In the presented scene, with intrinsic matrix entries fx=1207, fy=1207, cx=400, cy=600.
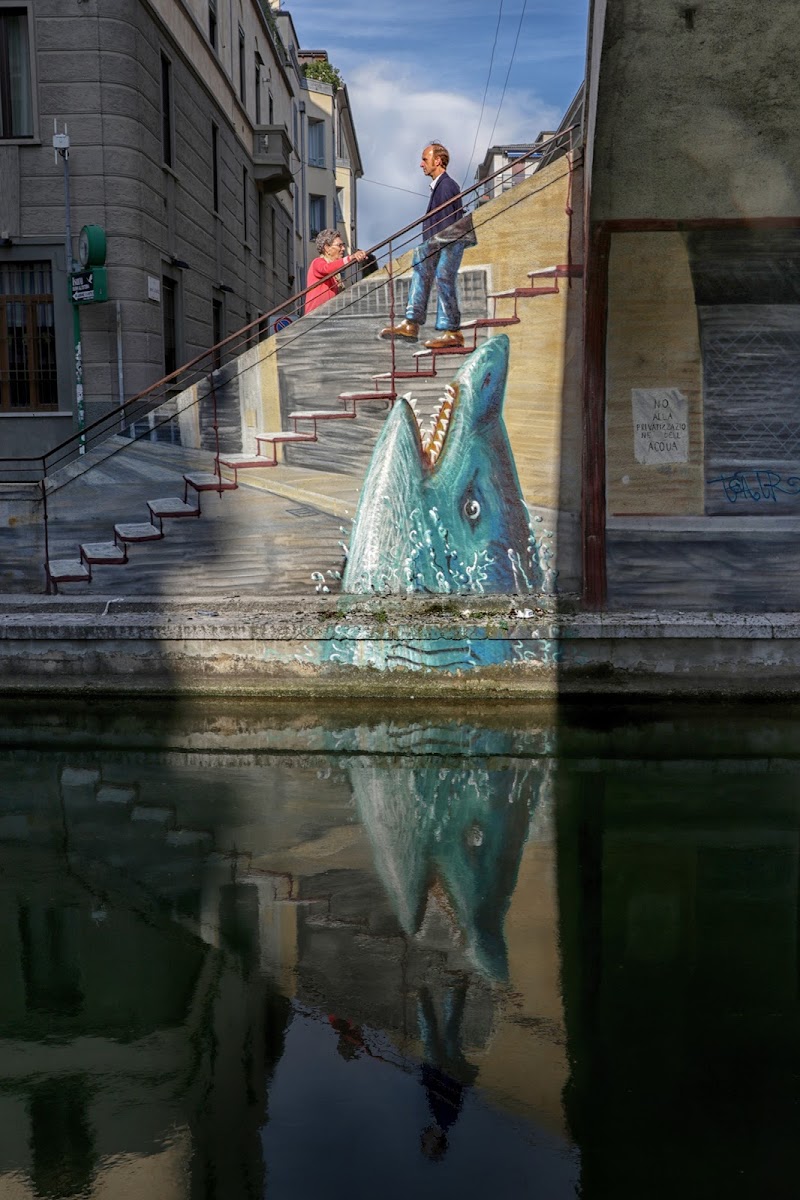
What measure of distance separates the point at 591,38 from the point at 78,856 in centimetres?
677

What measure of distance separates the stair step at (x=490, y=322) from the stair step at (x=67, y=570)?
4.33m

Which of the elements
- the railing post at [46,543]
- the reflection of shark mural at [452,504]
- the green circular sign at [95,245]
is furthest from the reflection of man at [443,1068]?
the green circular sign at [95,245]

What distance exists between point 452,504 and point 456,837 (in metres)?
4.27

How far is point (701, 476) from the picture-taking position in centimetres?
1141

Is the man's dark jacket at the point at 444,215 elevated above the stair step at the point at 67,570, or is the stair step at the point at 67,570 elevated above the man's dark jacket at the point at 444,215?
the man's dark jacket at the point at 444,215

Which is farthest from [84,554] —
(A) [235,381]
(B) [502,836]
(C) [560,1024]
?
(C) [560,1024]

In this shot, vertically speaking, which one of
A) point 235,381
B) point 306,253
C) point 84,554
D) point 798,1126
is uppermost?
point 306,253

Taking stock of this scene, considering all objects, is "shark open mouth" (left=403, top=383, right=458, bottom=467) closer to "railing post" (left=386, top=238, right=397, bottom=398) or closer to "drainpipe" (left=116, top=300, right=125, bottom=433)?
"railing post" (left=386, top=238, right=397, bottom=398)

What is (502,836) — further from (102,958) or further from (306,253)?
(306,253)

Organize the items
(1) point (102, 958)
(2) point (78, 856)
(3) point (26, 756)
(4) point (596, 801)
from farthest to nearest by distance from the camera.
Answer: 1. (3) point (26, 756)
2. (4) point (596, 801)
3. (2) point (78, 856)
4. (1) point (102, 958)

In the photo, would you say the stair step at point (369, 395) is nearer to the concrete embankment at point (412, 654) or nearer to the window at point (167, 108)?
the concrete embankment at point (412, 654)

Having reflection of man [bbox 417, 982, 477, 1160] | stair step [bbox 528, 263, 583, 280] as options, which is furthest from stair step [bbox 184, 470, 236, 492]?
reflection of man [bbox 417, 982, 477, 1160]

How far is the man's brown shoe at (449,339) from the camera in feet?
36.8

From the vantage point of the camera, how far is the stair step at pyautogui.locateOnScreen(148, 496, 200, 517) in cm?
1154
